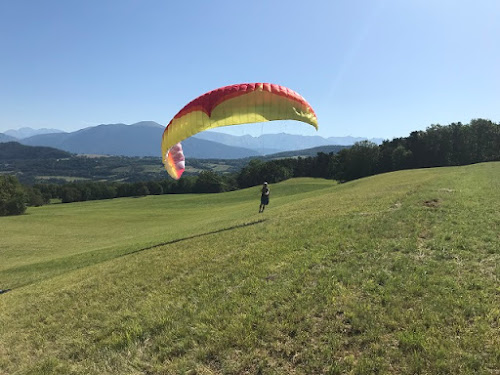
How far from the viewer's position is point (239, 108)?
52.5ft

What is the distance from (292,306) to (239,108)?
36.7 feet

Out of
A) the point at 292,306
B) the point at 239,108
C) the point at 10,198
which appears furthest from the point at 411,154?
the point at 10,198

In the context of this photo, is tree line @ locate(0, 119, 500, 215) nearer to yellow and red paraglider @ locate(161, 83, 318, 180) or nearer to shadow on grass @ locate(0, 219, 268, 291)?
shadow on grass @ locate(0, 219, 268, 291)

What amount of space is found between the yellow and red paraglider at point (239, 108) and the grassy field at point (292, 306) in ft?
19.5

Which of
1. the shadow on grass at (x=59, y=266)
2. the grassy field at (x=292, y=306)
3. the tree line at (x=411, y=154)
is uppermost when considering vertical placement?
the tree line at (x=411, y=154)

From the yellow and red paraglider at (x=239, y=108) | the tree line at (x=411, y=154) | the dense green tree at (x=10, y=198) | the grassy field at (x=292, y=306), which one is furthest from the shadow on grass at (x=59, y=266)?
the tree line at (x=411, y=154)

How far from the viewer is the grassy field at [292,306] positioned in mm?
5609

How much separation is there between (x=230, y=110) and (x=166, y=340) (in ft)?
37.9

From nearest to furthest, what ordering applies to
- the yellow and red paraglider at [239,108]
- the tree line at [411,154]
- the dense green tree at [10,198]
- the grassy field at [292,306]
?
the grassy field at [292,306] → the yellow and red paraglider at [239,108] → the dense green tree at [10,198] → the tree line at [411,154]

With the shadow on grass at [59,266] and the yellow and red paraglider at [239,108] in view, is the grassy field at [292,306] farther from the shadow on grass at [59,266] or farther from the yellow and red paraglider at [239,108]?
the yellow and red paraglider at [239,108]

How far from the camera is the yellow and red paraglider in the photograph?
15.7 metres

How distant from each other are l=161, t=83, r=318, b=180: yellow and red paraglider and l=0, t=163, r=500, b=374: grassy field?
234 inches

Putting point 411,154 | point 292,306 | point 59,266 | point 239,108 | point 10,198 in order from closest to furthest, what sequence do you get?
1. point 292,306
2. point 239,108
3. point 59,266
4. point 10,198
5. point 411,154

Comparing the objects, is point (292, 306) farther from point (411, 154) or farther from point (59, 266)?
point (411, 154)
